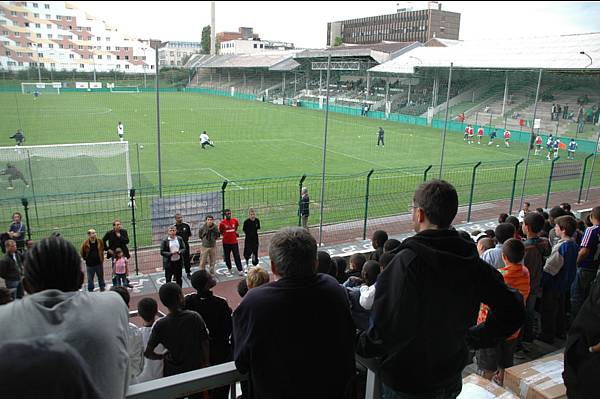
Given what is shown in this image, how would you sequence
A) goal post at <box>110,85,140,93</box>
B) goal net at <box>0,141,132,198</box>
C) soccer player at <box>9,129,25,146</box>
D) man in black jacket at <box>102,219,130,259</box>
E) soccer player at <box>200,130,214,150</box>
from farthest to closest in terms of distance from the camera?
soccer player at <box>200,130,214,150</box>, goal post at <box>110,85,140,93</box>, soccer player at <box>9,129,25,146</box>, goal net at <box>0,141,132,198</box>, man in black jacket at <box>102,219,130,259</box>

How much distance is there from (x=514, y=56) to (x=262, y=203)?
62.7ft

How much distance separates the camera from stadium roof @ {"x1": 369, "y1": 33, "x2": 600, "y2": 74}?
21250 millimetres

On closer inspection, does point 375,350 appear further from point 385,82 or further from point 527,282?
point 385,82

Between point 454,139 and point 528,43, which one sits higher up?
point 528,43

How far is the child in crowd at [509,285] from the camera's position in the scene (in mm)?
4531

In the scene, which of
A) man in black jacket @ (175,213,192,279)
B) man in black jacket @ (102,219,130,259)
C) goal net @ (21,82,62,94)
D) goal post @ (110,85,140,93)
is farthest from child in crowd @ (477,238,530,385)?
goal net @ (21,82,62,94)

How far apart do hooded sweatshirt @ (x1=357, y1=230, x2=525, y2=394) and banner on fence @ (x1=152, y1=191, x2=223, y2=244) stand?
8990 millimetres

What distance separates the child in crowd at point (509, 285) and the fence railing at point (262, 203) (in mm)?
6426

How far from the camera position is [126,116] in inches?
947

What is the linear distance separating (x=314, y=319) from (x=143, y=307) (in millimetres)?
2713

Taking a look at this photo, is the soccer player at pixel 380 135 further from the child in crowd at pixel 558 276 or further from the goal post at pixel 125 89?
the child in crowd at pixel 558 276

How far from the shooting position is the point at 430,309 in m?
2.21

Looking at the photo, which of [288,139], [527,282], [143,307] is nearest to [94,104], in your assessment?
[288,139]

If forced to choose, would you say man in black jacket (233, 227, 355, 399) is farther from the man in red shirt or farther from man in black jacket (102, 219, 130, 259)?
the man in red shirt
